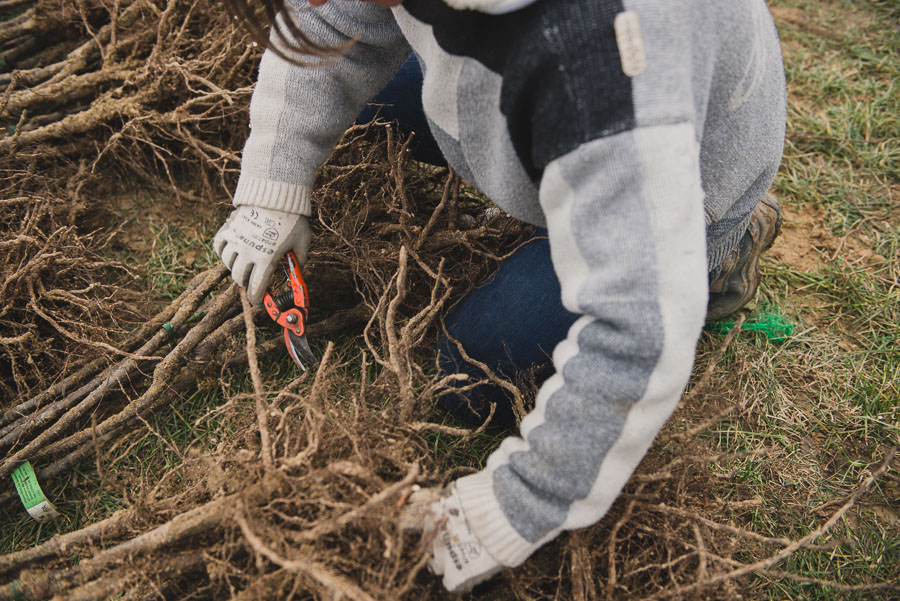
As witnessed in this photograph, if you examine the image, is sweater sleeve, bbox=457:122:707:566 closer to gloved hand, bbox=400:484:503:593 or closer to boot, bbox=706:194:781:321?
gloved hand, bbox=400:484:503:593

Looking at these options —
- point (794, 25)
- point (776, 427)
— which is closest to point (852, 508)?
point (776, 427)

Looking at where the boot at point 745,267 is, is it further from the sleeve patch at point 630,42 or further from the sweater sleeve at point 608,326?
the sleeve patch at point 630,42

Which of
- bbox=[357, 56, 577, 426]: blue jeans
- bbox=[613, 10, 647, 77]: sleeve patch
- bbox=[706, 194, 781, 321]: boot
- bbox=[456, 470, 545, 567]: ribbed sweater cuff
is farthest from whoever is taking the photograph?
bbox=[706, 194, 781, 321]: boot

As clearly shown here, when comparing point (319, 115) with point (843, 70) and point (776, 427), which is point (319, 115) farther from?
point (843, 70)

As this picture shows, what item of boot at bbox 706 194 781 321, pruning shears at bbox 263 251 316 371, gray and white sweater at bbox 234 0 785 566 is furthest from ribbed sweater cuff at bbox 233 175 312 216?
boot at bbox 706 194 781 321

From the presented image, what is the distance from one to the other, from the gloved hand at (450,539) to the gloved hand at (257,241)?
0.67m

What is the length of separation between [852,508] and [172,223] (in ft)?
7.09

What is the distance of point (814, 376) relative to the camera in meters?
1.72

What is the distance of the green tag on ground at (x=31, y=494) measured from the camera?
1.42 m

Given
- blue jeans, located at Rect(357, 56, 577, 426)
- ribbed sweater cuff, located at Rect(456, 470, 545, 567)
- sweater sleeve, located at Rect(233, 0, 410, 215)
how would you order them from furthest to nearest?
blue jeans, located at Rect(357, 56, 577, 426)
sweater sleeve, located at Rect(233, 0, 410, 215)
ribbed sweater cuff, located at Rect(456, 470, 545, 567)

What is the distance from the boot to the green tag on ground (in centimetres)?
172

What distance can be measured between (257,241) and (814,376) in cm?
157

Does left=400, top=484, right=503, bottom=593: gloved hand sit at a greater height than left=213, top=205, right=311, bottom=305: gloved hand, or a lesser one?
lesser

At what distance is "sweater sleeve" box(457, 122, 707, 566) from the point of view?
0.82 m
